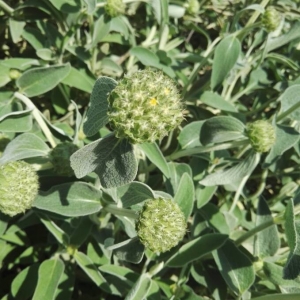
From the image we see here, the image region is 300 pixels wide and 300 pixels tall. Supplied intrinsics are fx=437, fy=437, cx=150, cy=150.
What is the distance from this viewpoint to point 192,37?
4.10m

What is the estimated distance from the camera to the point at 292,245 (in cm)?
181

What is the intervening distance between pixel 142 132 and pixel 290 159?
84.7 inches

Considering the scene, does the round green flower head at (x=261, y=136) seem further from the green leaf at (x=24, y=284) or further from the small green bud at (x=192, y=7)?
the green leaf at (x=24, y=284)

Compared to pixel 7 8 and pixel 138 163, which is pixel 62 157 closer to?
pixel 138 163

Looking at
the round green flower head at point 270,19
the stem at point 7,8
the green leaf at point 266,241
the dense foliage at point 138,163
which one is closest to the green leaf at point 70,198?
the dense foliage at point 138,163

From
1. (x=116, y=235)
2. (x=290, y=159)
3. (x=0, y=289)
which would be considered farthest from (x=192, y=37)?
(x=0, y=289)

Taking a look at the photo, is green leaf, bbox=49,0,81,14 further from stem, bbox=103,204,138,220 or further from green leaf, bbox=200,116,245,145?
stem, bbox=103,204,138,220

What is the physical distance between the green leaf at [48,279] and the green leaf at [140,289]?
47 centimetres

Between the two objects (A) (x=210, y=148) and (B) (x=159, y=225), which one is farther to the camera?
(A) (x=210, y=148)

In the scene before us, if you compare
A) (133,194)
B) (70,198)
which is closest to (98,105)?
(133,194)

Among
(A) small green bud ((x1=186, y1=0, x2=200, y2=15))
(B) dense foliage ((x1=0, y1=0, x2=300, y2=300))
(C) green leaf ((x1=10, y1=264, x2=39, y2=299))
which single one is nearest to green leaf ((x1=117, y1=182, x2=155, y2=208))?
(B) dense foliage ((x1=0, y1=0, x2=300, y2=300))

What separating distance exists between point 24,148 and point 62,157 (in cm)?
19

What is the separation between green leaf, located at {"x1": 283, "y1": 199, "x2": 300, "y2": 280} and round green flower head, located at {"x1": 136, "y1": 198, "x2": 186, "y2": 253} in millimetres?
454

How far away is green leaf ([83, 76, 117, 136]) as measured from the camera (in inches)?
66.8
